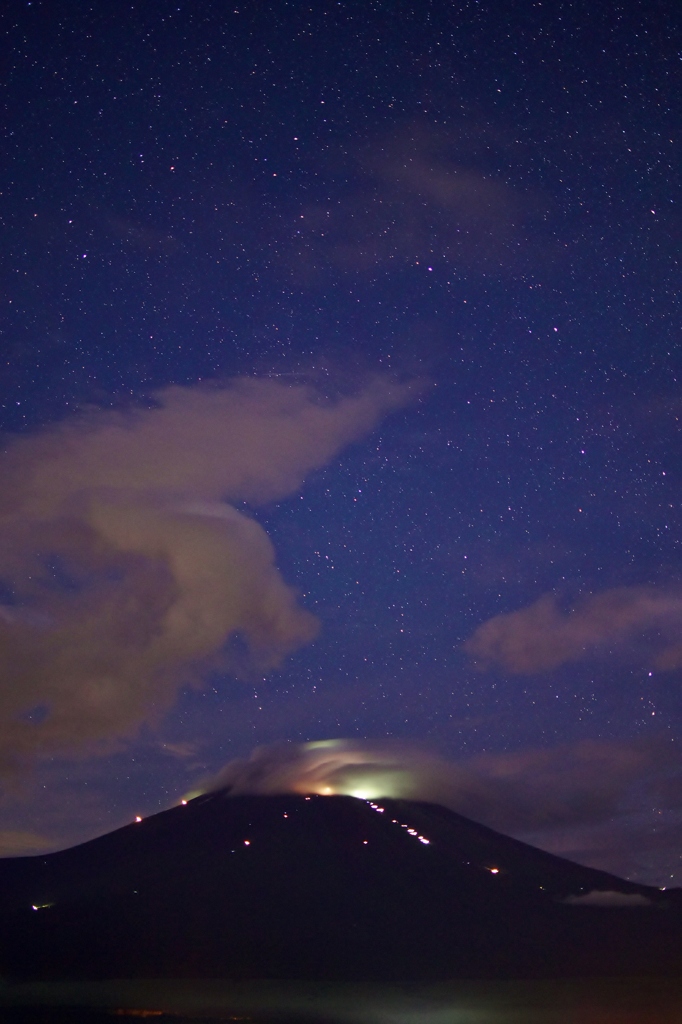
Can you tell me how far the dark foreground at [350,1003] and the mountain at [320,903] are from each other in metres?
6.00

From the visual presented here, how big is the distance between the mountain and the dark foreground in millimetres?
6001

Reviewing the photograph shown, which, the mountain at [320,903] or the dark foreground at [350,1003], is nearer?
the dark foreground at [350,1003]

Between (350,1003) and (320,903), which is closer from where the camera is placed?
(350,1003)

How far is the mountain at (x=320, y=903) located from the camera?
330ft

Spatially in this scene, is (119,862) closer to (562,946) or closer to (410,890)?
(410,890)

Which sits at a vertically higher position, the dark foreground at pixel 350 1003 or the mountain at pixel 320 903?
the mountain at pixel 320 903

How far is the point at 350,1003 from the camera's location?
8444cm

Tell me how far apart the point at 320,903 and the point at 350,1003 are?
3788 centimetres

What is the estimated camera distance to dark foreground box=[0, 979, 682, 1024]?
68125 mm

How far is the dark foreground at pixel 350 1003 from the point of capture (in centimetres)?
6812

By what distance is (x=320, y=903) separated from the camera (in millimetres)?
121500

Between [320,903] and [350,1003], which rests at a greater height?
[320,903]

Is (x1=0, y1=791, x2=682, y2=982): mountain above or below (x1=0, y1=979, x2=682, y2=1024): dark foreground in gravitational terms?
above

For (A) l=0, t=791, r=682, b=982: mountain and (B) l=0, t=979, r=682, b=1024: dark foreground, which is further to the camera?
(A) l=0, t=791, r=682, b=982: mountain
